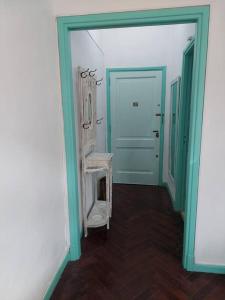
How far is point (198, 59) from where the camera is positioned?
1664 millimetres

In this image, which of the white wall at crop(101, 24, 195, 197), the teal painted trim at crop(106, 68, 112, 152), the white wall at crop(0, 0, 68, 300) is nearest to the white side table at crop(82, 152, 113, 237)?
the white wall at crop(0, 0, 68, 300)

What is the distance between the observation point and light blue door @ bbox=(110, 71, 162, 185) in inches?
153

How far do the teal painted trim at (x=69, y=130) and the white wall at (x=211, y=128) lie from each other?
9.6 inches

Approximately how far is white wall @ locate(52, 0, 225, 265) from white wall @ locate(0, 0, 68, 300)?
447mm

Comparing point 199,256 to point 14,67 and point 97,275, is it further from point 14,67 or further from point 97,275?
point 14,67

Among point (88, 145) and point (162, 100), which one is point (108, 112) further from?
point (88, 145)

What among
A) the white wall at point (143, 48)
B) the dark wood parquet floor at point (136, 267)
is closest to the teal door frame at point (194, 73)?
the dark wood parquet floor at point (136, 267)

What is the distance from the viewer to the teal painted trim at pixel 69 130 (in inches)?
70.7

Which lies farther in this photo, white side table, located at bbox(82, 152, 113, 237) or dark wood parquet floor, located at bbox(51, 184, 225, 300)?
white side table, located at bbox(82, 152, 113, 237)

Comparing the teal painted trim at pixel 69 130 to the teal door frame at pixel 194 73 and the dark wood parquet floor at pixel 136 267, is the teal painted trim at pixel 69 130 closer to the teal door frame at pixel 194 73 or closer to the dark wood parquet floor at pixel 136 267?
the teal door frame at pixel 194 73

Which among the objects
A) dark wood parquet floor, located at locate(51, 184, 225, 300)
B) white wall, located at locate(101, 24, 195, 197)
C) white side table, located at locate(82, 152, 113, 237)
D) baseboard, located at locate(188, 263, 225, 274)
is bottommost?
dark wood parquet floor, located at locate(51, 184, 225, 300)

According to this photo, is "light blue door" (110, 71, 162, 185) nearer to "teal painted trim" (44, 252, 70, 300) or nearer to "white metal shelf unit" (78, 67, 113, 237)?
"white metal shelf unit" (78, 67, 113, 237)

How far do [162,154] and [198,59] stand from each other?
2484mm

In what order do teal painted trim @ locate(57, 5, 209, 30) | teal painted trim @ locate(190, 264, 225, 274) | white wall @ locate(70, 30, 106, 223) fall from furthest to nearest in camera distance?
white wall @ locate(70, 30, 106, 223) → teal painted trim @ locate(190, 264, 225, 274) → teal painted trim @ locate(57, 5, 209, 30)
